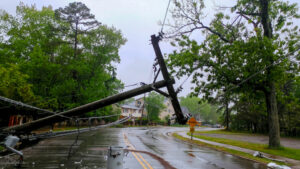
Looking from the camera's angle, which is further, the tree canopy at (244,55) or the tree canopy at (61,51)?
the tree canopy at (61,51)

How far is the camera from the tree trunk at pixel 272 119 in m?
17.7

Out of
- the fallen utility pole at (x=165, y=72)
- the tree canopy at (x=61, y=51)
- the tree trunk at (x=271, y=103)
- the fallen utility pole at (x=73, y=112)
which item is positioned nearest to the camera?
the fallen utility pole at (x=73, y=112)

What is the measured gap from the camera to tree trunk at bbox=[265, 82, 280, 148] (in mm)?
17703

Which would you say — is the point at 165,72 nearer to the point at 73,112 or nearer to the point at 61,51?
the point at 73,112

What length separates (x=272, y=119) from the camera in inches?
706

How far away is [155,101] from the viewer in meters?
77.9

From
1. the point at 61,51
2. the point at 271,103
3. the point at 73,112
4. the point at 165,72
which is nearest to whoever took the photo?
the point at 73,112

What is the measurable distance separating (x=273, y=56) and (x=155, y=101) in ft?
207

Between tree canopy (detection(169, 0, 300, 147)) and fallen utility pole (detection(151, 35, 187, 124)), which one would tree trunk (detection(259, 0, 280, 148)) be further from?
fallen utility pole (detection(151, 35, 187, 124))

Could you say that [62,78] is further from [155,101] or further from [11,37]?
[155,101]

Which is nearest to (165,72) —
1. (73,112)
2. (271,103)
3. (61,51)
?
(73,112)

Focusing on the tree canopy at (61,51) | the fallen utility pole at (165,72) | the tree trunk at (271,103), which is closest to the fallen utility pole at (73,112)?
the fallen utility pole at (165,72)

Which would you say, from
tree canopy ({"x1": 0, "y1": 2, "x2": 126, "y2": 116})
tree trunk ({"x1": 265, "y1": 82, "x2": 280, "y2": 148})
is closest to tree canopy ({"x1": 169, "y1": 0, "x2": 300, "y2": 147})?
tree trunk ({"x1": 265, "y1": 82, "x2": 280, "y2": 148})

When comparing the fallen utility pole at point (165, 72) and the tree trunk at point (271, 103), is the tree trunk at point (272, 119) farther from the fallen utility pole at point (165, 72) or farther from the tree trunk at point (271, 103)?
the fallen utility pole at point (165, 72)
